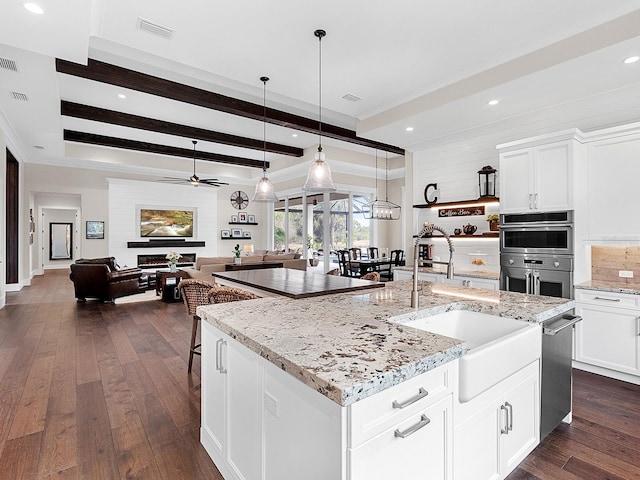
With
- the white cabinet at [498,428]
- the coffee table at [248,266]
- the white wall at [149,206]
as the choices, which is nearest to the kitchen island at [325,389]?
the white cabinet at [498,428]

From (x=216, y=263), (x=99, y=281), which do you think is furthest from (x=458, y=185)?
(x=99, y=281)

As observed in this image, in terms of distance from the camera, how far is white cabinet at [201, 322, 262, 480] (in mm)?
1472

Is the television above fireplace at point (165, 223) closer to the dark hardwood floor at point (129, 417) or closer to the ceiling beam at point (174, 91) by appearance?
the dark hardwood floor at point (129, 417)

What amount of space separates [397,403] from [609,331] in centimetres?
309

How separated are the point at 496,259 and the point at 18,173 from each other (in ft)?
32.6

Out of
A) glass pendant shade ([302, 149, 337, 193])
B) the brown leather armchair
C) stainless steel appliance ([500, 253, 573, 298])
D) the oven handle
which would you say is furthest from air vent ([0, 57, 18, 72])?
stainless steel appliance ([500, 253, 573, 298])

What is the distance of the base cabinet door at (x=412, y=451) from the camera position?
40.1 inches

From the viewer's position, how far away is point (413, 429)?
115 cm

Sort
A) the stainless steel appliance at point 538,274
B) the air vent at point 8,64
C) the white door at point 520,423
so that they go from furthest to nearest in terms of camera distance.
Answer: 1. the air vent at point 8,64
2. the stainless steel appliance at point 538,274
3. the white door at point 520,423

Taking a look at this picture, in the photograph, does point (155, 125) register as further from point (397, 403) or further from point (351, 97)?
point (397, 403)

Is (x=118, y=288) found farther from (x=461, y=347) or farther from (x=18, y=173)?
(x=461, y=347)

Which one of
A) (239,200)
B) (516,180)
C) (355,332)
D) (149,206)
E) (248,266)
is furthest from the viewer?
(239,200)

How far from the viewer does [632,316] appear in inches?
116

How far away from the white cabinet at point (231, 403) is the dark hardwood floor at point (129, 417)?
0.86 feet
